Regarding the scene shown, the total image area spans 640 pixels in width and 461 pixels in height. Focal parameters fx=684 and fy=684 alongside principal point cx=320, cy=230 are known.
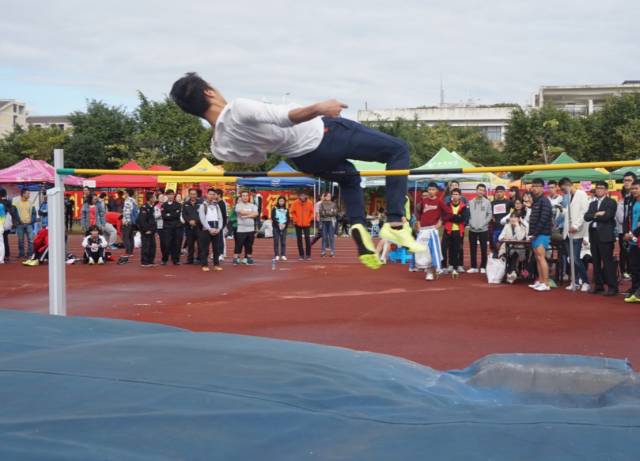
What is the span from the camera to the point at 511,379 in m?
3.62

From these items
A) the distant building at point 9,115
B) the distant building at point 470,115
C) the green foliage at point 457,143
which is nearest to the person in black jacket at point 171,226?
the green foliage at point 457,143

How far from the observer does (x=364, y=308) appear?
26.7ft

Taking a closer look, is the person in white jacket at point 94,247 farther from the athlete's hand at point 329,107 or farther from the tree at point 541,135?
the tree at point 541,135

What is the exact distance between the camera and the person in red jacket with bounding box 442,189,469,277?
434 inches

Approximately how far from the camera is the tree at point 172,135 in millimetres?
26562

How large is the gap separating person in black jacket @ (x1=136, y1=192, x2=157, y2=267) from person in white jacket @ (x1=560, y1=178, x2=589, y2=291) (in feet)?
24.3

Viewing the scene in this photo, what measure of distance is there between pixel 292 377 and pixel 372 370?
1.91ft

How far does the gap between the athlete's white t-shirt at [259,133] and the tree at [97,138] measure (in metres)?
30.5

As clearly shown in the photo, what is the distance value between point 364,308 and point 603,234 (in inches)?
129

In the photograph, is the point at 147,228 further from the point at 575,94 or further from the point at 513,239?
the point at 575,94

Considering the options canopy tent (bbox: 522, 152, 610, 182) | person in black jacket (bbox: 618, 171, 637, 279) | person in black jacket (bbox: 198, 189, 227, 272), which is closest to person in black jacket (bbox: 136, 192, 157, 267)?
person in black jacket (bbox: 198, 189, 227, 272)

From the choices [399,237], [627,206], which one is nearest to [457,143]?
[627,206]

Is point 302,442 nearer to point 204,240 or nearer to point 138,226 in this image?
point 204,240

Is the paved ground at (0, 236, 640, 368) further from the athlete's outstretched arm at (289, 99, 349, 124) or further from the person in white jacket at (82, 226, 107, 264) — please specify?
the athlete's outstretched arm at (289, 99, 349, 124)
